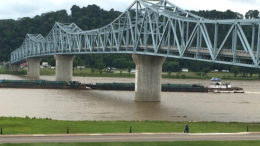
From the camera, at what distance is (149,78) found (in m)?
92.6

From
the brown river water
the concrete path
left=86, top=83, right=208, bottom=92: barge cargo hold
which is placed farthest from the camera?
left=86, top=83, right=208, bottom=92: barge cargo hold

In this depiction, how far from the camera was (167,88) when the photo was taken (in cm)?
12112

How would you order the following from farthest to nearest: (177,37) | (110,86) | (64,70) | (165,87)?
(64,70), (110,86), (165,87), (177,37)

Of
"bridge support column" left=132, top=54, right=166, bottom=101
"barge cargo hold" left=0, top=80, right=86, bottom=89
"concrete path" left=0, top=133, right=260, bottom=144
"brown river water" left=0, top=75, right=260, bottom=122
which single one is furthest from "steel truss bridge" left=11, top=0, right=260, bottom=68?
"concrete path" left=0, top=133, right=260, bottom=144

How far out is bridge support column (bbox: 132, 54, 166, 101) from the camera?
92375 mm

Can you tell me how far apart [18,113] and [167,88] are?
193 feet

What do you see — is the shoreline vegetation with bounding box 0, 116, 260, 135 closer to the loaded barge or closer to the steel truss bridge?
the steel truss bridge

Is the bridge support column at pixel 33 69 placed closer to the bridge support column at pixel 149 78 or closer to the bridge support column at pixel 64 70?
the bridge support column at pixel 64 70

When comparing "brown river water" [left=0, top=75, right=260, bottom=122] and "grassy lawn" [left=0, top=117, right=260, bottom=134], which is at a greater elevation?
"grassy lawn" [left=0, top=117, right=260, bottom=134]

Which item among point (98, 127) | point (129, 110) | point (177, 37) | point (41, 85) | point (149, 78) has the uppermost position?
point (177, 37)

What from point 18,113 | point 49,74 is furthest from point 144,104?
point 49,74

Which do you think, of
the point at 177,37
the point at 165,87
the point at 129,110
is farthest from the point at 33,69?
the point at 129,110

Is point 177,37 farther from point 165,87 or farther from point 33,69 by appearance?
point 33,69

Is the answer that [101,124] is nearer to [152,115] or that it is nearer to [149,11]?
[152,115]
